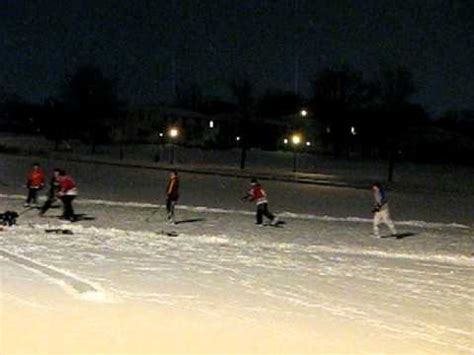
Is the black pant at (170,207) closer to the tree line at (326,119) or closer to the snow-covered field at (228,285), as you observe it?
the snow-covered field at (228,285)

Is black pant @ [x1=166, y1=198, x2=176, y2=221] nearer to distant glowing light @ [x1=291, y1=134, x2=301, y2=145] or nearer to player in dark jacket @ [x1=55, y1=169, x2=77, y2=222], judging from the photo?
player in dark jacket @ [x1=55, y1=169, x2=77, y2=222]

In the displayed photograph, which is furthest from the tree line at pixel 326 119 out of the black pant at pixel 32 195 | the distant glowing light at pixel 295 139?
the black pant at pixel 32 195

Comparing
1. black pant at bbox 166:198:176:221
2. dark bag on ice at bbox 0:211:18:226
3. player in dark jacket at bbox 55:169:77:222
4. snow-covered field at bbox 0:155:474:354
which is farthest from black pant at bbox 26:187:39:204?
black pant at bbox 166:198:176:221

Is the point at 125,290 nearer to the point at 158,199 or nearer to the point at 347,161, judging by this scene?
Result: the point at 158,199

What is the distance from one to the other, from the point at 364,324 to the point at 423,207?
2994cm

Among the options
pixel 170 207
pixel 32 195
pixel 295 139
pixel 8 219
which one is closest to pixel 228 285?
pixel 8 219

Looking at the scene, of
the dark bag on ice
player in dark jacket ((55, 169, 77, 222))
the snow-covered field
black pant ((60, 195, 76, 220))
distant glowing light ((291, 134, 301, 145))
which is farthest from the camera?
distant glowing light ((291, 134, 301, 145))

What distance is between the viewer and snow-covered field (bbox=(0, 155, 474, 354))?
10.2 m

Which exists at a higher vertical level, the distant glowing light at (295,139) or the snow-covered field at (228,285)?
the distant glowing light at (295,139)

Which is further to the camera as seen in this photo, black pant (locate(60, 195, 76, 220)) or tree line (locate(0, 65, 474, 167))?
tree line (locate(0, 65, 474, 167))

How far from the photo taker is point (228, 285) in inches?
572

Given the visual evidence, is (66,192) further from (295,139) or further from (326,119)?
(326,119)

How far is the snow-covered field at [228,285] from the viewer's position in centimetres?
1024

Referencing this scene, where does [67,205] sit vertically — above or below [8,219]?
above
